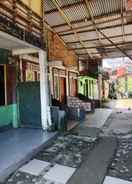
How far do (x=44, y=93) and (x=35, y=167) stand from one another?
9.31 ft

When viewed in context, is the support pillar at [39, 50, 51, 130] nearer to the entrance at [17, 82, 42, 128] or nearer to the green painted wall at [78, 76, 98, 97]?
the entrance at [17, 82, 42, 128]

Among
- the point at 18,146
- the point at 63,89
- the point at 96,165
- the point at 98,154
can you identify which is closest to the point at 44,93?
the point at 18,146

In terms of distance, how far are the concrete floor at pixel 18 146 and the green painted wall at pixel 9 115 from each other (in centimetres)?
37

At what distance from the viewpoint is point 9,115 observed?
6.95 m

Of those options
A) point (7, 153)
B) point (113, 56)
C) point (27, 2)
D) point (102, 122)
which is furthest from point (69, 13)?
point (113, 56)

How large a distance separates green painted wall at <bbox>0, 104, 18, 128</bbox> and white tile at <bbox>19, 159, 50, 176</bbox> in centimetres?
259

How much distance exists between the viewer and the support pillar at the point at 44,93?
665 centimetres

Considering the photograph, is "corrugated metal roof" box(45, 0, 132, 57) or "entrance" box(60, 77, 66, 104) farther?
→ "entrance" box(60, 77, 66, 104)

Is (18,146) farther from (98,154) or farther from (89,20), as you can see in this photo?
(89,20)

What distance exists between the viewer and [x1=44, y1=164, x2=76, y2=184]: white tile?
3678mm

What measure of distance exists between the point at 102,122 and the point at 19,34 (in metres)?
5.17

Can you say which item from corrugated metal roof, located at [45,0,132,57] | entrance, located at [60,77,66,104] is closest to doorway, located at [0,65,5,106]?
corrugated metal roof, located at [45,0,132,57]

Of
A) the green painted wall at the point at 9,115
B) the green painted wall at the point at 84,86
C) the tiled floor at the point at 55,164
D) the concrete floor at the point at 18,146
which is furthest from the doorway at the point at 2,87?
the green painted wall at the point at 84,86

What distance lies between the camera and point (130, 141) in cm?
609
